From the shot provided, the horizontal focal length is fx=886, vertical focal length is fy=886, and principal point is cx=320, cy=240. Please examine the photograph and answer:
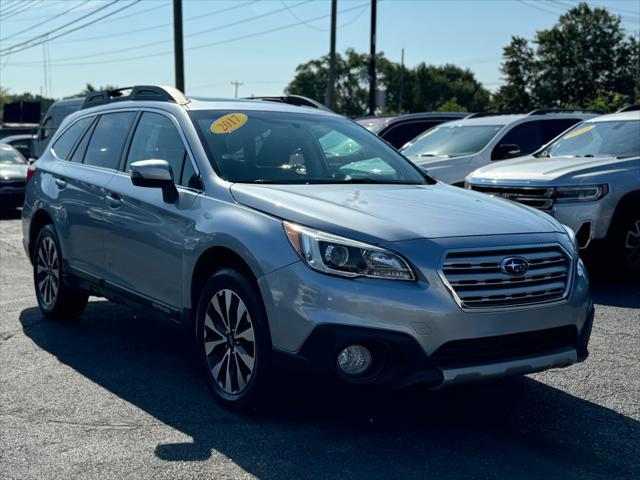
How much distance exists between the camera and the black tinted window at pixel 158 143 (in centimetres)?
540

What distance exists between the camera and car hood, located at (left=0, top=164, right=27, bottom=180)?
17.1 meters

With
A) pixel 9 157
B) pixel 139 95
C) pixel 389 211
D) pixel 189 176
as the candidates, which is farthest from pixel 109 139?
pixel 9 157

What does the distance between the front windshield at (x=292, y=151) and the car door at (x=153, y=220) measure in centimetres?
21

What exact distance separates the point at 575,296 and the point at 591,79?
76.8 meters

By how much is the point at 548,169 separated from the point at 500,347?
4827mm

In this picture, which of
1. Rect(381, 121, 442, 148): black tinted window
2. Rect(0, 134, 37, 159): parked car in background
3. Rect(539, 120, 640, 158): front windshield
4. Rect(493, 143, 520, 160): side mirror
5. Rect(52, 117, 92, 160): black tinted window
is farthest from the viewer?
Rect(0, 134, 37, 159): parked car in background

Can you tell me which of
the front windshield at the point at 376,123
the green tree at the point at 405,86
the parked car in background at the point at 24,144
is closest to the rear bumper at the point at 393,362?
the front windshield at the point at 376,123

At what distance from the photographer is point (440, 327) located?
3.99m

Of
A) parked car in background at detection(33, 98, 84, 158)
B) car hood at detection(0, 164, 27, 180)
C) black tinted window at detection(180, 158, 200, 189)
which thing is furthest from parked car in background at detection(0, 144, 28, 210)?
black tinted window at detection(180, 158, 200, 189)

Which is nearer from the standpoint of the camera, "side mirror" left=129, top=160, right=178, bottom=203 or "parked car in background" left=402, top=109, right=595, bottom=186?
"side mirror" left=129, top=160, right=178, bottom=203

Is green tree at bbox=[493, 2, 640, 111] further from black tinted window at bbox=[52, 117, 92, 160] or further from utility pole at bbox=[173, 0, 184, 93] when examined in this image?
black tinted window at bbox=[52, 117, 92, 160]

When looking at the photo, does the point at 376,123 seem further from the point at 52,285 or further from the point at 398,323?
the point at 398,323

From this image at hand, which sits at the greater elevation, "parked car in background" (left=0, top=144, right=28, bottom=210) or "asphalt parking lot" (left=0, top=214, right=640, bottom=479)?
"parked car in background" (left=0, top=144, right=28, bottom=210)

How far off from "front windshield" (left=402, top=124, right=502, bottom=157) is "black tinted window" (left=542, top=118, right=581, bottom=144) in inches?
28.1
